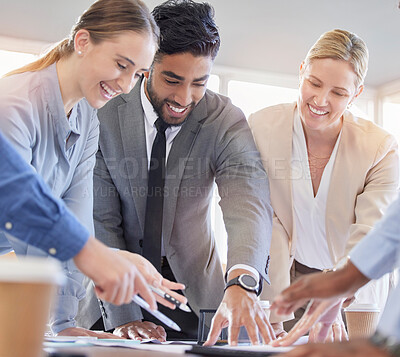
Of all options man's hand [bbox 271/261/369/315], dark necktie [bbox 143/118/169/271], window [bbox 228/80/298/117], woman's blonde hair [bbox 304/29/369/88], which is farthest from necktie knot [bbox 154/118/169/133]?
window [bbox 228/80/298/117]

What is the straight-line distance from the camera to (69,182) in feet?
6.77

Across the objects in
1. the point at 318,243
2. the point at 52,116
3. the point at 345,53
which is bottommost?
the point at 318,243

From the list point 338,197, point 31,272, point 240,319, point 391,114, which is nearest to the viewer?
point 31,272

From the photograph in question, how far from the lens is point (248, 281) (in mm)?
1919

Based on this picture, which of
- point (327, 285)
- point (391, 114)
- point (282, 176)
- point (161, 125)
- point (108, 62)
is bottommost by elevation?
point (327, 285)

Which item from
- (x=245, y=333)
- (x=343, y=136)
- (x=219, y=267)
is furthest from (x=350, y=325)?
(x=343, y=136)

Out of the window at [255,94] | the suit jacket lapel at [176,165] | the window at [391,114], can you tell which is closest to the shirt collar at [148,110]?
the suit jacket lapel at [176,165]

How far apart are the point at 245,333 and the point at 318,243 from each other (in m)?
0.92

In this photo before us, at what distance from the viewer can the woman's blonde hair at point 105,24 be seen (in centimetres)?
197

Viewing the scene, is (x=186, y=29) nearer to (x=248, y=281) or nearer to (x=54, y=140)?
(x=54, y=140)

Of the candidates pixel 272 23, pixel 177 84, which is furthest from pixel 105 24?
pixel 272 23

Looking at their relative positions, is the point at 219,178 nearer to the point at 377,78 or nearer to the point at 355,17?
the point at 355,17

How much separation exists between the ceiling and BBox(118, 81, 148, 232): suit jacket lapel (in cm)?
316

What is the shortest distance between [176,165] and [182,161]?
3 cm
